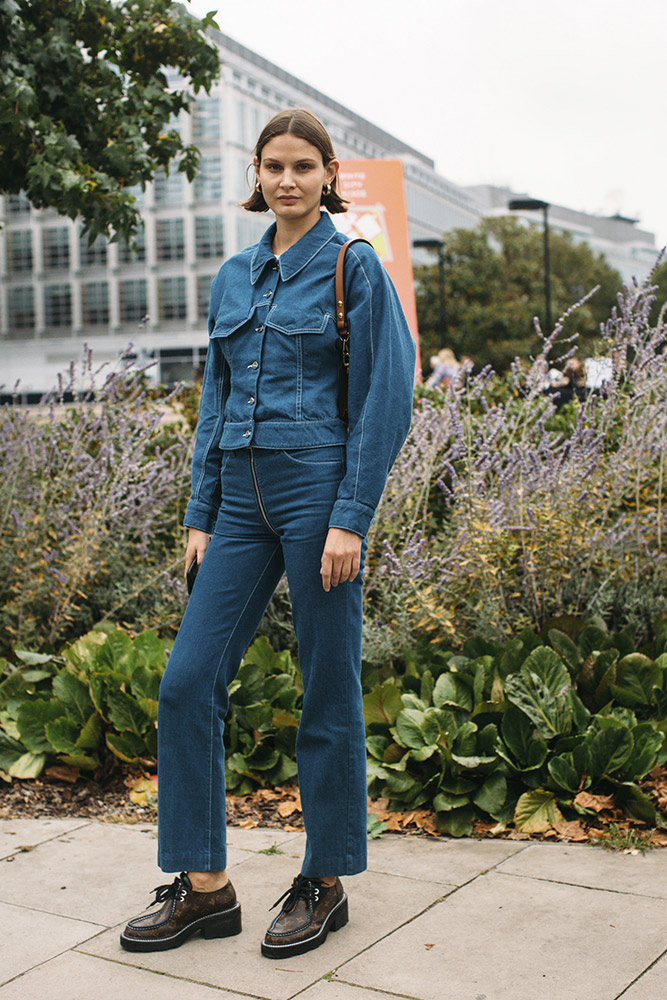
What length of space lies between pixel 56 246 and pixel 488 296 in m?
43.5

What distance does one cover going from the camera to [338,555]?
259 centimetres

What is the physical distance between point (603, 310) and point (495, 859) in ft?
216

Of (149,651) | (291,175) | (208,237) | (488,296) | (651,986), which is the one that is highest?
(208,237)

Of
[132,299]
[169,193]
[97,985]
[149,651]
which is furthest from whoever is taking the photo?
[132,299]

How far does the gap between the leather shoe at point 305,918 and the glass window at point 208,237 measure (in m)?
73.1

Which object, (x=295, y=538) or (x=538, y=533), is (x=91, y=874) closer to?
(x=295, y=538)

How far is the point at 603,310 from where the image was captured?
217 ft

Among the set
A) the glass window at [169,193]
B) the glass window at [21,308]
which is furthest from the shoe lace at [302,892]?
the glass window at [21,308]

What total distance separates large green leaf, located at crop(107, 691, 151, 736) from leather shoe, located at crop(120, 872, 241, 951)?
1.31 metres

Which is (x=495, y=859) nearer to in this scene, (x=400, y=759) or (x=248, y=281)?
(x=400, y=759)

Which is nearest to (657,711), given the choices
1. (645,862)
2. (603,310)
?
(645,862)

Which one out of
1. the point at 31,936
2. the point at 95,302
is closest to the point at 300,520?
the point at 31,936

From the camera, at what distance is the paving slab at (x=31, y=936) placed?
2641 millimetres

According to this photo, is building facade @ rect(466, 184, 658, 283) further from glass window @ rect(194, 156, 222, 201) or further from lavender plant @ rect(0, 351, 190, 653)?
lavender plant @ rect(0, 351, 190, 653)
